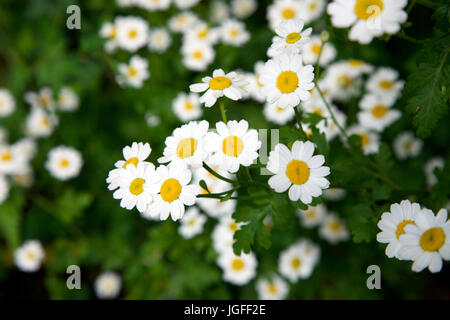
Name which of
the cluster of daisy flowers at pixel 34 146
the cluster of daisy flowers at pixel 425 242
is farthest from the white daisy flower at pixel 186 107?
the cluster of daisy flowers at pixel 425 242

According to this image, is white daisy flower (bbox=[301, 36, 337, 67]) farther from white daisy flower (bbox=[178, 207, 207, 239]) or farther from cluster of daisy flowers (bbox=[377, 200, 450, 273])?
cluster of daisy flowers (bbox=[377, 200, 450, 273])

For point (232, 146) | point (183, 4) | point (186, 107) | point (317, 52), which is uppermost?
point (183, 4)

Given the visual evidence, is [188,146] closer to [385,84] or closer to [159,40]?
[385,84]

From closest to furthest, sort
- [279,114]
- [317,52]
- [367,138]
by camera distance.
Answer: [279,114] → [367,138] → [317,52]

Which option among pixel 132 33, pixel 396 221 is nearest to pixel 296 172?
pixel 396 221

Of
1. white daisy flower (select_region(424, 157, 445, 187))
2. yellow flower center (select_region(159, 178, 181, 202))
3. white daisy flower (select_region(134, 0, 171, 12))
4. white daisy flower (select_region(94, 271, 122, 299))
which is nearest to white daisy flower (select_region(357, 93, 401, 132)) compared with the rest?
white daisy flower (select_region(424, 157, 445, 187))
